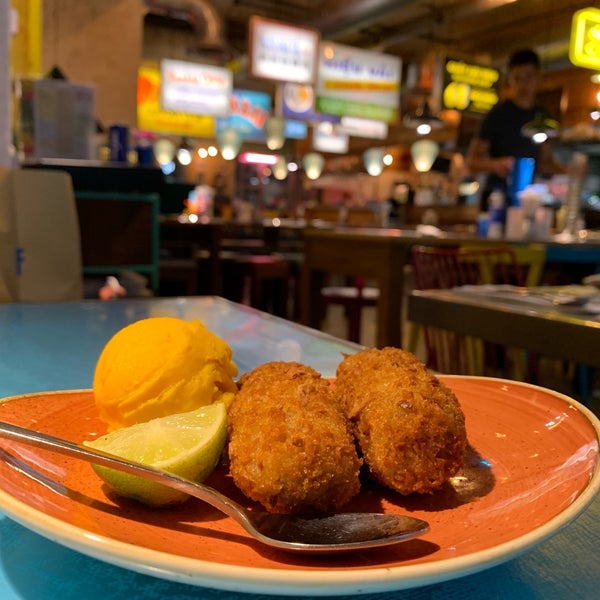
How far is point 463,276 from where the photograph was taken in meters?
2.75

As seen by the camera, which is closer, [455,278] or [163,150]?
[455,278]

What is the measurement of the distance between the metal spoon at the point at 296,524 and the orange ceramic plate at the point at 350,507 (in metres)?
0.01

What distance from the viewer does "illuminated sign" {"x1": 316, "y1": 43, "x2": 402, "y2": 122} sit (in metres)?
8.22

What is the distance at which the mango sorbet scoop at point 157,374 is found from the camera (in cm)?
58

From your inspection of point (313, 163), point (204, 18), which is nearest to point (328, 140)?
point (313, 163)

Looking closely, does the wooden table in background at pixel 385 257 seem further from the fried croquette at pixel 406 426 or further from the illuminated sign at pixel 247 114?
the illuminated sign at pixel 247 114

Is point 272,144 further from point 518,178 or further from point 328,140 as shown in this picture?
point 518,178

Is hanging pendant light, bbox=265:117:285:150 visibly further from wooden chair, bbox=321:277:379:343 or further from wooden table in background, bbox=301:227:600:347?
wooden table in background, bbox=301:227:600:347

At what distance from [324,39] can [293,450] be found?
10461mm

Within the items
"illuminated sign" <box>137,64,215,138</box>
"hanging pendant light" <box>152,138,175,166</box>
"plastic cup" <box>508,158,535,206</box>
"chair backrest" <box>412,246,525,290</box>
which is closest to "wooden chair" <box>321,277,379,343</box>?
"plastic cup" <box>508,158,535,206</box>

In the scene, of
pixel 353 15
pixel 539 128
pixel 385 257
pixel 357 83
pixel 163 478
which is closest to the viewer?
pixel 163 478

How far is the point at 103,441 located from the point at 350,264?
366 cm

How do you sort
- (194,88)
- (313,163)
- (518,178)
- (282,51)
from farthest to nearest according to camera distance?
(313,163) → (194,88) → (282,51) → (518,178)

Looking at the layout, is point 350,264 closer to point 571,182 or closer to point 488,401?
point 571,182
